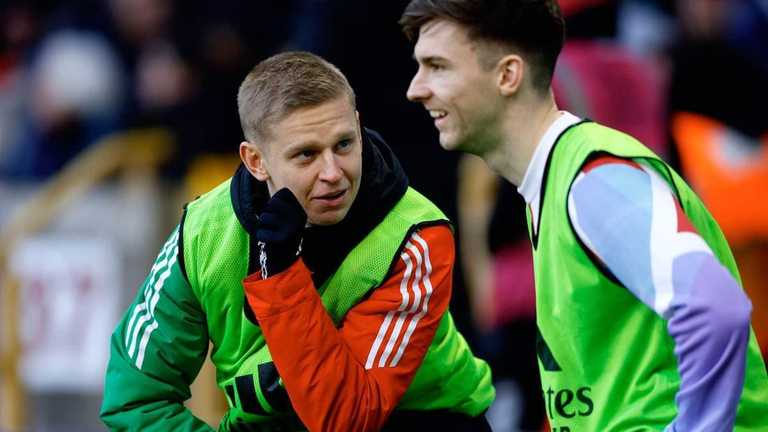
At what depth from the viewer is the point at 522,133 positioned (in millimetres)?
3908

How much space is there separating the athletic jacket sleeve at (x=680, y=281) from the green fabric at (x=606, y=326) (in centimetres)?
10

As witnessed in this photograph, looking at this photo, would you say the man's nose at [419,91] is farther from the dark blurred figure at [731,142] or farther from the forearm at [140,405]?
the dark blurred figure at [731,142]

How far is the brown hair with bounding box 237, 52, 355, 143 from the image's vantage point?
4086 millimetres

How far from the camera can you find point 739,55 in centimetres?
839

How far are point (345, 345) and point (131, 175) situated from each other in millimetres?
5185

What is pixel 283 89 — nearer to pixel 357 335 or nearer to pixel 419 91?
pixel 419 91

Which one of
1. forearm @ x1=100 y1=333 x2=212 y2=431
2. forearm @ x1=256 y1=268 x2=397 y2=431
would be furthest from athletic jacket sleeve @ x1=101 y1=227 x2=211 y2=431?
forearm @ x1=256 y1=268 x2=397 y2=431

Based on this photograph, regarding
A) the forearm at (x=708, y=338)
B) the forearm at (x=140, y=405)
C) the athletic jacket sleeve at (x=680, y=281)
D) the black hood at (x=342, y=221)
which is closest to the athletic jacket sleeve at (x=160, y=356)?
the forearm at (x=140, y=405)

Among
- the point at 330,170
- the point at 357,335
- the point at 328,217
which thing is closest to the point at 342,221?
the point at 328,217

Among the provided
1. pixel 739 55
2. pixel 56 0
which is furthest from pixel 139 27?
pixel 739 55

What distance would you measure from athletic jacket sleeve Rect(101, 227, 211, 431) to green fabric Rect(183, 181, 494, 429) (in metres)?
0.05

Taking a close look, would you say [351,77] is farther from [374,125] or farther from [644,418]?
[644,418]

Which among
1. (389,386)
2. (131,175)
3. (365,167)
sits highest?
(365,167)

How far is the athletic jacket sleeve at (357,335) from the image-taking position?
156 inches
